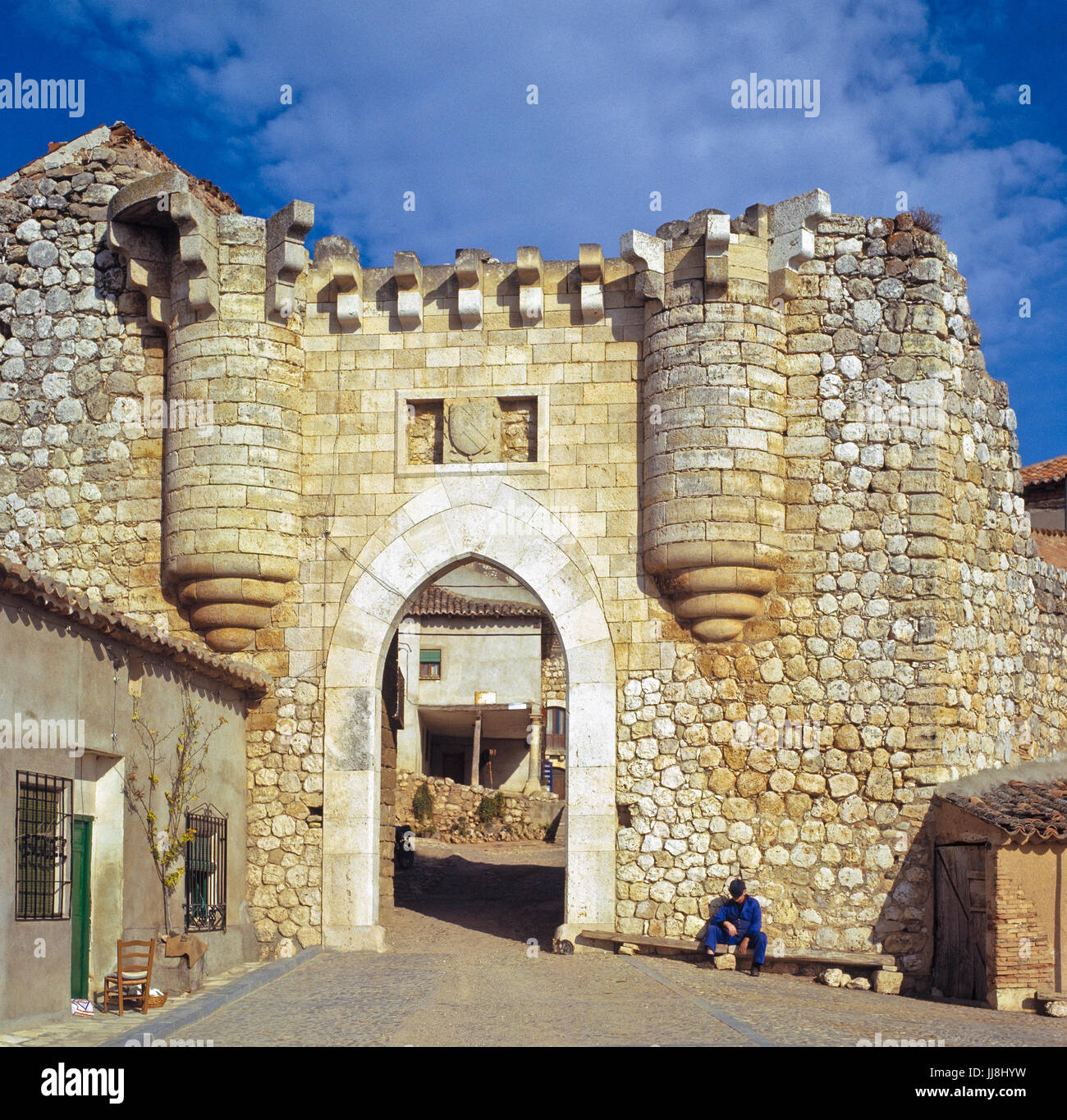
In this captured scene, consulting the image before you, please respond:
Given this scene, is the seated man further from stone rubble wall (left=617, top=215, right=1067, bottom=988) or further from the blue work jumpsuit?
stone rubble wall (left=617, top=215, right=1067, bottom=988)

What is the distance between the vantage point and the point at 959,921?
12336 millimetres

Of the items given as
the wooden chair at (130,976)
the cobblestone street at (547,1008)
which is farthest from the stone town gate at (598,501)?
the wooden chair at (130,976)

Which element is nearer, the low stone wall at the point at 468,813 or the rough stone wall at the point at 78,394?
the rough stone wall at the point at 78,394

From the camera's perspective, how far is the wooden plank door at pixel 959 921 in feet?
39.3

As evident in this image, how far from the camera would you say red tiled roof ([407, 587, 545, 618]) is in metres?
32.5

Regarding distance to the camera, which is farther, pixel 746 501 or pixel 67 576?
pixel 67 576

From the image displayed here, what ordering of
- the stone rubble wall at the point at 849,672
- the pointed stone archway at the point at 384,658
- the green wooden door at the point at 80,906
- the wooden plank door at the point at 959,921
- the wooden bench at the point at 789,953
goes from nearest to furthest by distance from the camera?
the green wooden door at the point at 80,906, the wooden plank door at the point at 959,921, the wooden bench at the point at 789,953, the stone rubble wall at the point at 849,672, the pointed stone archway at the point at 384,658

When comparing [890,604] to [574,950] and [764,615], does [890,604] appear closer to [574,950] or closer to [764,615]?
[764,615]

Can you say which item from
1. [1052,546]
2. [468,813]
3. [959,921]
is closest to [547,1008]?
[959,921]

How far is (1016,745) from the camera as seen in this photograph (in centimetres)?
1438

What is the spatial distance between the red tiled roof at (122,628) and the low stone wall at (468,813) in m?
14.7

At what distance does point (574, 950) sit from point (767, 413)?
5.19m

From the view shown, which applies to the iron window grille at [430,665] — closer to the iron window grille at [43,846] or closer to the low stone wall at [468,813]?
the low stone wall at [468,813]

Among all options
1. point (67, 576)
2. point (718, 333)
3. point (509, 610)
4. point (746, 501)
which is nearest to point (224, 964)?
point (67, 576)
